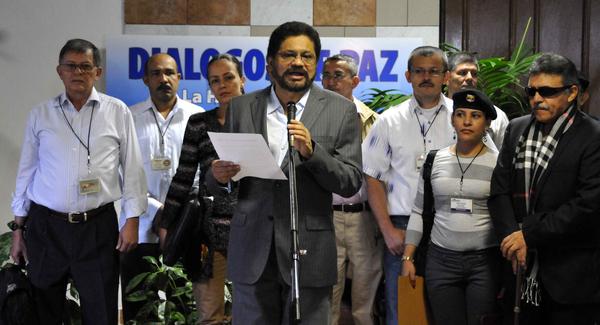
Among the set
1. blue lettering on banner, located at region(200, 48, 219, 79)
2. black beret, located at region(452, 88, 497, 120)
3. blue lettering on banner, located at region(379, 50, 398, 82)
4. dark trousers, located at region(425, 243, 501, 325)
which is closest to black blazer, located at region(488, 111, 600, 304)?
dark trousers, located at region(425, 243, 501, 325)

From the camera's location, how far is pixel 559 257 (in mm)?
2902

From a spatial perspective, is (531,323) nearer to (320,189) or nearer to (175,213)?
(320,189)

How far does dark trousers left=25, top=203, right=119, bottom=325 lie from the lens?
359cm

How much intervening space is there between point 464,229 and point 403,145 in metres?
0.62

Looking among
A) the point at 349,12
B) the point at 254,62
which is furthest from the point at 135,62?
the point at 349,12

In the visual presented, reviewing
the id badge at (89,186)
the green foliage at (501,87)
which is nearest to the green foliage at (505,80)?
the green foliage at (501,87)

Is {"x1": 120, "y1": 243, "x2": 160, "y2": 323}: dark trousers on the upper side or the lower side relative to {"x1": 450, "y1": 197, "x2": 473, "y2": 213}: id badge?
lower

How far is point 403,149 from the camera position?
3.66 meters

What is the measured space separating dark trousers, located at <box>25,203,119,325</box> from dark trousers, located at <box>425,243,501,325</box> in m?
1.59

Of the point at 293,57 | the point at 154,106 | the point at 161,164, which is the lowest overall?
the point at 161,164

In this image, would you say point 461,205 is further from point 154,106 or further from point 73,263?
point 154,106

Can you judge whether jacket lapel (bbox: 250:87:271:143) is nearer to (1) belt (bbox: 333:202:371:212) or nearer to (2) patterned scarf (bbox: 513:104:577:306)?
(2) patterned scarf (bbox: 513:104:577:306)

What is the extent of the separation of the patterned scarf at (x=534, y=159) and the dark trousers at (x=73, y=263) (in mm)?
1966

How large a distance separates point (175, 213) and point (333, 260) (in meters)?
1.34
